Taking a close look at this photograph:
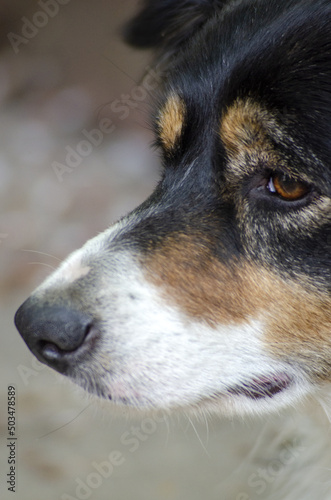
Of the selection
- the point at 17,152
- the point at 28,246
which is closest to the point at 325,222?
the point at 28,246

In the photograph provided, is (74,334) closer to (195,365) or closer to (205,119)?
(195,365)

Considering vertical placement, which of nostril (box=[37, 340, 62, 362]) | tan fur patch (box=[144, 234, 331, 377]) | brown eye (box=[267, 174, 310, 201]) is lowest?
nostril (box=[37, 340, 62, 362])

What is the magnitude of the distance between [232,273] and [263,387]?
12.9 inches

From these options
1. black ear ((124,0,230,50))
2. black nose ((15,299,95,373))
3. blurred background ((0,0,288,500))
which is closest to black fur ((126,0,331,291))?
black nose ((15,299,95,373))

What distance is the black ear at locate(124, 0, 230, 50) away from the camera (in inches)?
91.1

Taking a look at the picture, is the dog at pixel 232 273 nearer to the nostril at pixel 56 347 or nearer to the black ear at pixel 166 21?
the nostril at pixel 56 347

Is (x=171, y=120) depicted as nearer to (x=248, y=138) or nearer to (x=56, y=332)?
(x=248, y=138)

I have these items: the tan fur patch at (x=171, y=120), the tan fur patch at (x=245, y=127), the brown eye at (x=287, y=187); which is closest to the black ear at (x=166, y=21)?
the tan fur patch at (x=171, y=120)

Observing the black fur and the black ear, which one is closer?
the black fur

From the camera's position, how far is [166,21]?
2.36 meters

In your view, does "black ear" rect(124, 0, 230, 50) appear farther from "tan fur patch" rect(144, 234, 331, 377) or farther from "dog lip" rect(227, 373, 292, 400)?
"dog lip" rect(227, 373, 292, 400)

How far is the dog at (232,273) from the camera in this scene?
1492 millimetres

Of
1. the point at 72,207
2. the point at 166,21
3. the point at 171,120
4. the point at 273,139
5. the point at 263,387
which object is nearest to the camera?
the point at 273,139

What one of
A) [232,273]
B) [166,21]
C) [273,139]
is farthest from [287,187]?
[166,21]
